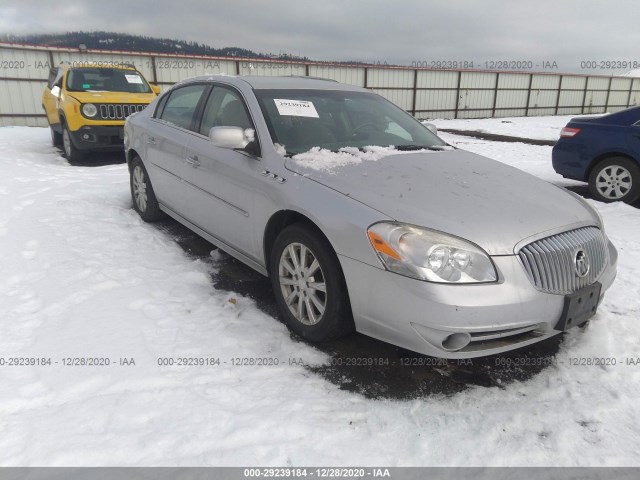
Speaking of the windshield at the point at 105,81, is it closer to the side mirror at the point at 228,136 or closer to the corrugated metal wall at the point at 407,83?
the corrugated metal wall at the point at 407,83

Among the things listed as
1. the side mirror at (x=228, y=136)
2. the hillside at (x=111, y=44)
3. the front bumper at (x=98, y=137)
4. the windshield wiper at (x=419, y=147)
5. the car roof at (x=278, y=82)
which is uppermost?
the hillside at (x=111, y=44)

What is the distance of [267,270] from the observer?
10.3 feet

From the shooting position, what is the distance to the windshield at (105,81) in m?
8.45

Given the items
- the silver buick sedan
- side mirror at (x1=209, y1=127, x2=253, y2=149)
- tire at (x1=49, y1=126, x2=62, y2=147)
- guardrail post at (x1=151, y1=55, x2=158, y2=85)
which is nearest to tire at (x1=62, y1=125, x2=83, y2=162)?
tire at (x1=49, y1=126, x2=62, y2=147)

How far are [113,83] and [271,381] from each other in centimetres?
815

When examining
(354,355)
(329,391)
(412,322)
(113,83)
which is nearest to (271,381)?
(329,391)

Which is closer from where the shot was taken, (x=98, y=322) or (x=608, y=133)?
(x=98, y=322)

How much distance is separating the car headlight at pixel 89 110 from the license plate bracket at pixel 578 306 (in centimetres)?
785

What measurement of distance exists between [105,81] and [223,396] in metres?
8.21

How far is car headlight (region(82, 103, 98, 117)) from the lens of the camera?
7.77m

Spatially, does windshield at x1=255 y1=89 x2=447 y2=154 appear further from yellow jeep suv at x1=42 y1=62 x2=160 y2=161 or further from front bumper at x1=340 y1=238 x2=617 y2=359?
yellow jeep suv at x1=42 y1=62 x2=160 y2=161

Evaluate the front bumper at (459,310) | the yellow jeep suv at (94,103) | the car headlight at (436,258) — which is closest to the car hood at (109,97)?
the yellow jeep suv at (94,103)
